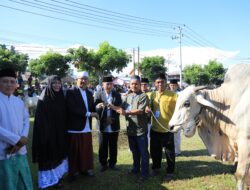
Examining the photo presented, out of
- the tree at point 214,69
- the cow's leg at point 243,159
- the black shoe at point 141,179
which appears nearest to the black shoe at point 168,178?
the black shoe at point 141,179

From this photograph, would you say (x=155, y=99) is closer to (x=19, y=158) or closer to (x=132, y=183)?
(x=132, y=183)

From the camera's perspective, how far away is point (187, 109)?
4469 mm

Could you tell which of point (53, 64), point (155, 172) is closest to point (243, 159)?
point (155, 172)

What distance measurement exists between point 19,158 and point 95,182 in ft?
7.29

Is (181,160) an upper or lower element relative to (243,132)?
lower

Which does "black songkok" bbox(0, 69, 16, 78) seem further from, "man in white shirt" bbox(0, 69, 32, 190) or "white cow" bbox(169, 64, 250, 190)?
"white cow" bbox(169, 64, 250, 190)

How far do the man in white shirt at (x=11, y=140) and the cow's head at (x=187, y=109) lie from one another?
2.09 m

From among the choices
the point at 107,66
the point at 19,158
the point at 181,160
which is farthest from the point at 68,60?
the point at 19,158

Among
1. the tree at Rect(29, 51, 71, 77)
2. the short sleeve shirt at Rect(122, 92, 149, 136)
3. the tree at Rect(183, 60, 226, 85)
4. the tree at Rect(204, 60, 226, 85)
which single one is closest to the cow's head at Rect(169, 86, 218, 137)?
the short sleeve shirt at Rect(122, 92, 149, 136)

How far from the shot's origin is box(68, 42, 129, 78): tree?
109ft

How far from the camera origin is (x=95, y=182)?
18.4 feet

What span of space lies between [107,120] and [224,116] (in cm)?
243

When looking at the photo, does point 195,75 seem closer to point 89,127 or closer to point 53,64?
point 53,64

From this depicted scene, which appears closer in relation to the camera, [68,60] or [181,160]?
[181,160]
